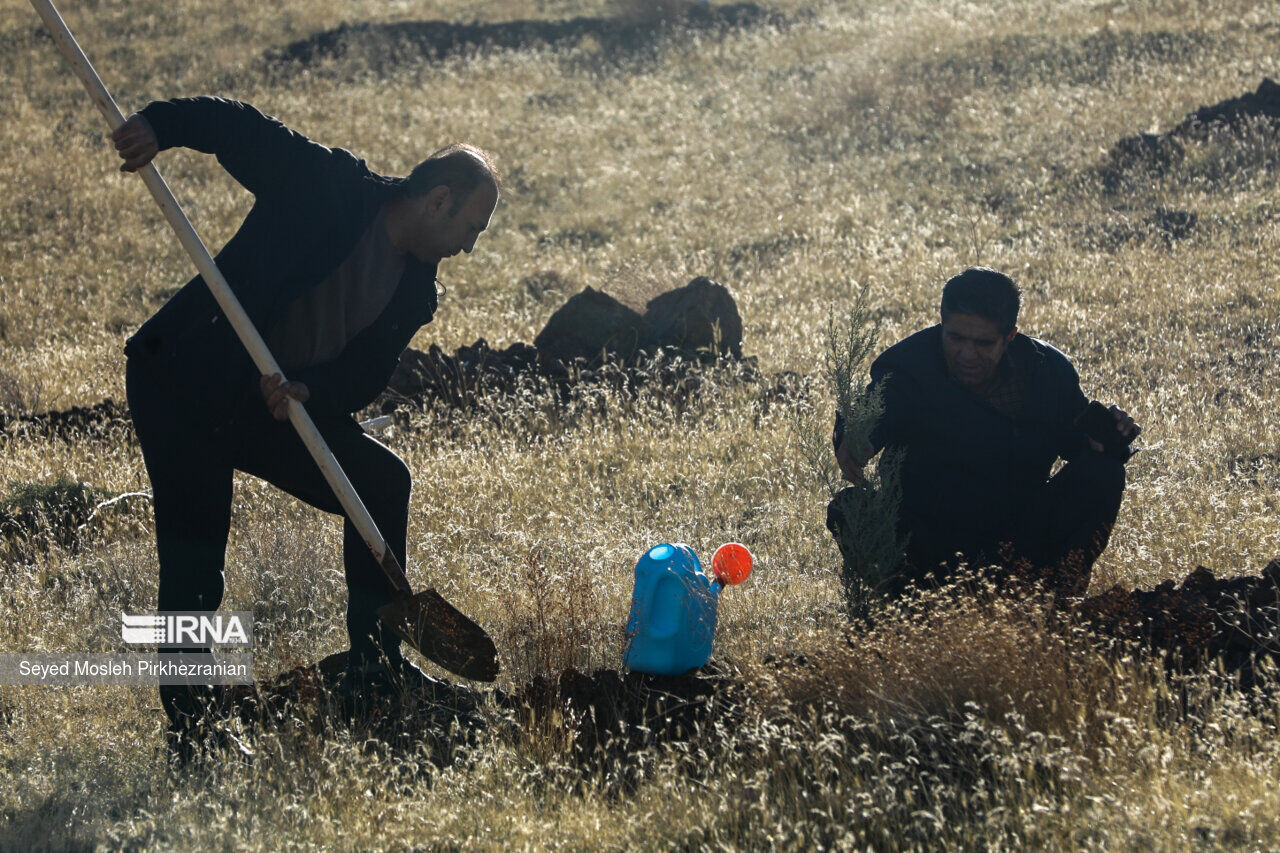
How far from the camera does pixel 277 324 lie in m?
4.37

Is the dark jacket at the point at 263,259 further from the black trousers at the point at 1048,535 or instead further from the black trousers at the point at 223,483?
the black trousers at the point at 1048,535

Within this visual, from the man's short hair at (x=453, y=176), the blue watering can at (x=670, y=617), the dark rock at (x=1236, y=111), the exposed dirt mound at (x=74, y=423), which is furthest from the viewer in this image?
the dark rock at (x=1236, y=111)

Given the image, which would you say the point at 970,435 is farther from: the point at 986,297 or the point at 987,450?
the point at 986,297

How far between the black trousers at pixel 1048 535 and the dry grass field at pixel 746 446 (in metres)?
0.22

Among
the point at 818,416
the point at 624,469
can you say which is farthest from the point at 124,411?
the point at 818,416

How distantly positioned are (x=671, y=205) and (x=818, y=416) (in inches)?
342

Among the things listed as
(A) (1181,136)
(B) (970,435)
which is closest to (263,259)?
(B) (970,435)

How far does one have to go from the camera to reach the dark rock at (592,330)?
32.8 feet

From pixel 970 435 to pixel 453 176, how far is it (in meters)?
2.09

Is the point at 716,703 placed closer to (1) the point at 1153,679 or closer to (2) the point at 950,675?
(2) the point at 950,675

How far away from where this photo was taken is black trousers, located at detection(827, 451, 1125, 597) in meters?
4.78

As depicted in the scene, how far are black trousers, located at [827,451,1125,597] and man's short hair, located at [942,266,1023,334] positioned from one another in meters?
0.59

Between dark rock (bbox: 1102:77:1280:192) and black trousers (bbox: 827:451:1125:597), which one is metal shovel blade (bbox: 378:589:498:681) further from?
dark rock (bbox: 1102:77:1280:192)

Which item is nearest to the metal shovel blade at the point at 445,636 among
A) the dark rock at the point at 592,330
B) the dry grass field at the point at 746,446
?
the dry grass field at the point at 746,446
